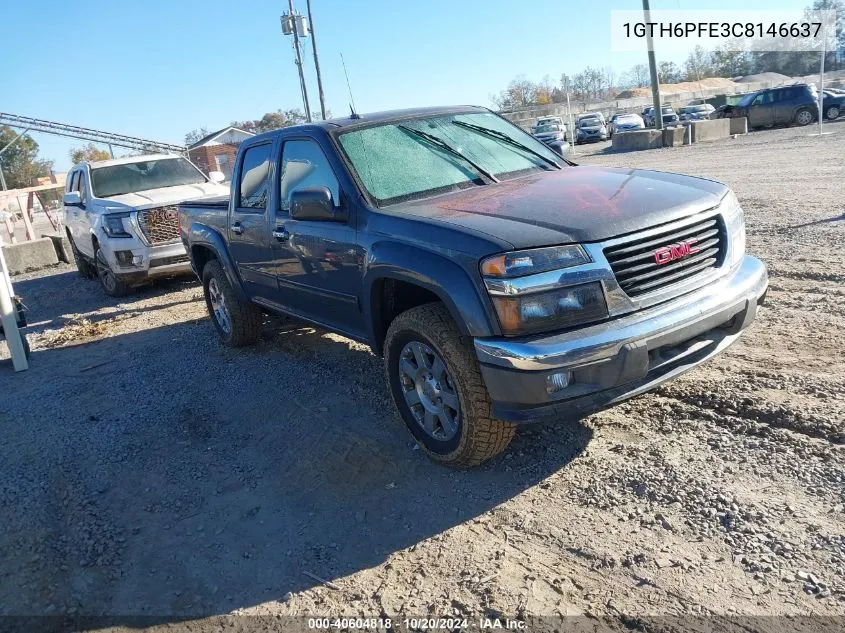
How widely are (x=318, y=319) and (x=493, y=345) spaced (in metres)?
2.08

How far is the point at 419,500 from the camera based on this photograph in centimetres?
346

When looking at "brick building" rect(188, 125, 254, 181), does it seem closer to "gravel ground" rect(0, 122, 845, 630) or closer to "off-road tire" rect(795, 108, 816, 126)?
"off-road tire" rect(795, 108, 816, 126)

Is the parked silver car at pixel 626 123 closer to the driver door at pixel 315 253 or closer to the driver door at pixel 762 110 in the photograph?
the driver door at pixel 762 110

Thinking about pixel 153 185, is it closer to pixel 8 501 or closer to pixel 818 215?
pixel 8 501

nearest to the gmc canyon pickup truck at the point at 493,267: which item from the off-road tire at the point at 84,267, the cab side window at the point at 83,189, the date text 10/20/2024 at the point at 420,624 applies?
the date text 10/20/2024 at the point at 420,624

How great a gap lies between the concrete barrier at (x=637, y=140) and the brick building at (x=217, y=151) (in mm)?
17827

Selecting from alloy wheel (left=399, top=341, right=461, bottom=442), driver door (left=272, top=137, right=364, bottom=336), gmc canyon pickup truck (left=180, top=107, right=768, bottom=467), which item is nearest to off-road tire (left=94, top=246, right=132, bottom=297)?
driver door (left=272, top=137, right=364, bottom=336)

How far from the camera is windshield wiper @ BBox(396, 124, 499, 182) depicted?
438cm

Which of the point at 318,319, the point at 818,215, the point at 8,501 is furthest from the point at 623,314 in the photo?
the point at 818,215

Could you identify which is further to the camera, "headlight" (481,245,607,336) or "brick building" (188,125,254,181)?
"brick building" (188,125,254,181)

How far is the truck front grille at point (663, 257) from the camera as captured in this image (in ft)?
10.4

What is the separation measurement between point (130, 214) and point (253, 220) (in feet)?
15.6

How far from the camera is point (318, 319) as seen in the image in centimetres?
486

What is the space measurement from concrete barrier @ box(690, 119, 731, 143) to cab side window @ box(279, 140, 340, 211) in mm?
22628
